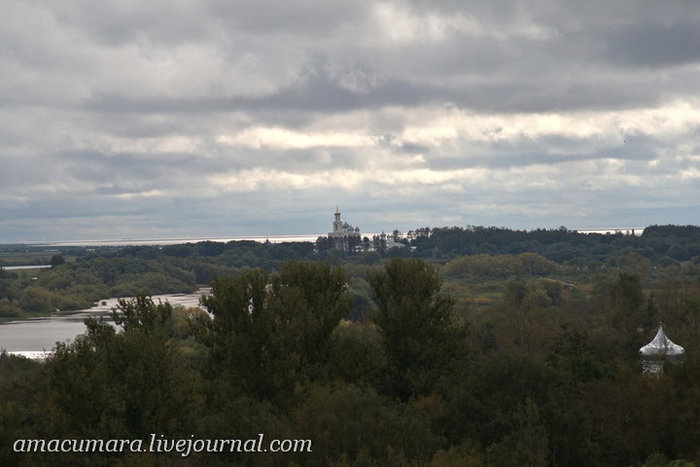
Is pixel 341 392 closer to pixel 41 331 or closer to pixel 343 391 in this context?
pixel 343 391

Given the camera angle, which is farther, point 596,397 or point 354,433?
point 596,397

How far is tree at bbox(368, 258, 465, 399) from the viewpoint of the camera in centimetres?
4378

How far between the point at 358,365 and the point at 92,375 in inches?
693

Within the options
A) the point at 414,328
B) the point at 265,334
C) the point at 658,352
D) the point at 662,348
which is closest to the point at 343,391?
the point at 265,334

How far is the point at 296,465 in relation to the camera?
2491cm

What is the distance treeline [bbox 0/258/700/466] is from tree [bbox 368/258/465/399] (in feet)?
0.27

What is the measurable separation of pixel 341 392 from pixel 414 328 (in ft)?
51.7

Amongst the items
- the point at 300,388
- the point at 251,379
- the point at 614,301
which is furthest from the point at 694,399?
the point at 614,301

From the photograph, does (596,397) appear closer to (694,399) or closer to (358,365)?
(694,399)

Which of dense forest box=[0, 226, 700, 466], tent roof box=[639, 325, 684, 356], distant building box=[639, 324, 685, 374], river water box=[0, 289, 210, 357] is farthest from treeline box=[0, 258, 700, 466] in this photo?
river water box=[0, 289, 210, 357]

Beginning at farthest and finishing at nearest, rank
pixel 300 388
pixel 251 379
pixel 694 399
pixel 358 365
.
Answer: pixel 358 365 → pixel 251 379 → pixel 300 388 → pixel 694 399

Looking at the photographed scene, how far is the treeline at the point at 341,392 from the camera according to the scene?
27672 millimetres

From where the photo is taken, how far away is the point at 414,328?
4538cm

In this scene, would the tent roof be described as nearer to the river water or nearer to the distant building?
the distant building
